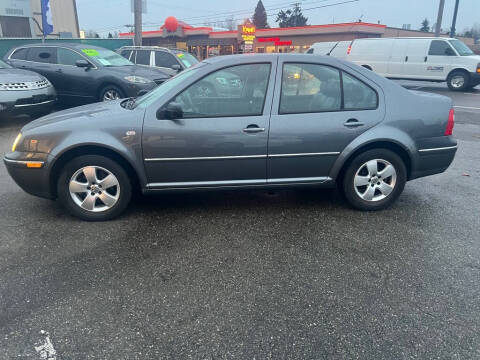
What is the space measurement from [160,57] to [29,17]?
2197cm

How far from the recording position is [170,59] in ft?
36.6

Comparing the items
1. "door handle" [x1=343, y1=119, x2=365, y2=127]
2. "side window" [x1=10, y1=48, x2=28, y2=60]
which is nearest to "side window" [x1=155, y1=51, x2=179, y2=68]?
"side window" [x1=10, y1=48, x2=28, y2=60]

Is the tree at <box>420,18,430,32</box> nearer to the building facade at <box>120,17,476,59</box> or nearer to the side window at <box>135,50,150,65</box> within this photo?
the building facade at <box>120,17,476,59</box>

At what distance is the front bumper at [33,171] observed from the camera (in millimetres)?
3590

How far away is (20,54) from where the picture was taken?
31.8ft

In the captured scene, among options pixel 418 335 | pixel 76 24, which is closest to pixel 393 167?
pixel 418 335

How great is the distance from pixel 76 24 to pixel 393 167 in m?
34.0

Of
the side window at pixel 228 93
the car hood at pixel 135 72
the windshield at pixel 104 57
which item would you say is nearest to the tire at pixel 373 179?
the side window at pixel 228 93

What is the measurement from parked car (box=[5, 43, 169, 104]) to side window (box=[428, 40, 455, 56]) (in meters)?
12.0

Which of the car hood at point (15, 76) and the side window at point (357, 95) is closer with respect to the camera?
the side window at point (357, 95)

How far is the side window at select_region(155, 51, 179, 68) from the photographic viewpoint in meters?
11.1

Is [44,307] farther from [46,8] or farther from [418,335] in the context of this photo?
[46,8]

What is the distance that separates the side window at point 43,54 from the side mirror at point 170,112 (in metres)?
7.27

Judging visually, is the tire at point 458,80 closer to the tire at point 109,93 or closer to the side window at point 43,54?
the tire at point 109,93
